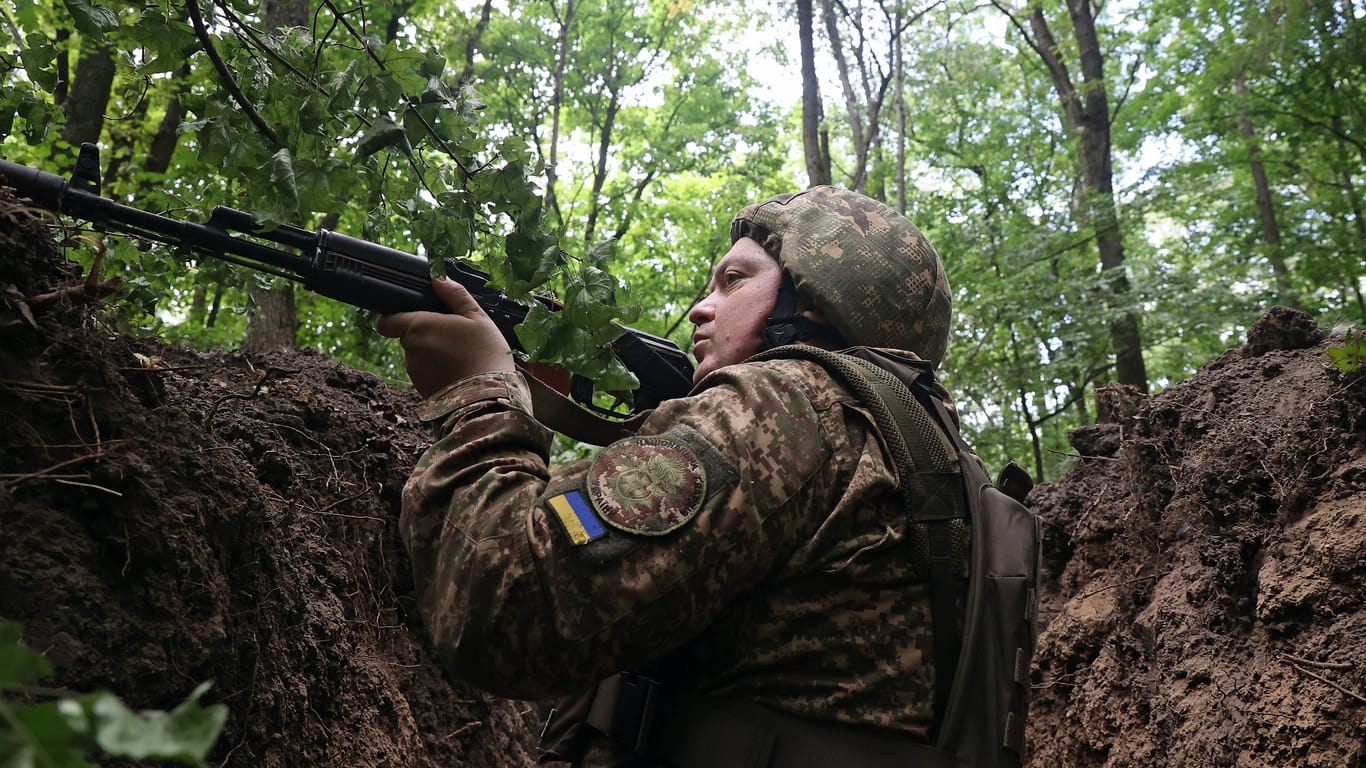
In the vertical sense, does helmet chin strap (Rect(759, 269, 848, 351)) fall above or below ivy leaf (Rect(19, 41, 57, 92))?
below

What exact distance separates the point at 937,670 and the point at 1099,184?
1098 cm

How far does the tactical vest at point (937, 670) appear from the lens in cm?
219

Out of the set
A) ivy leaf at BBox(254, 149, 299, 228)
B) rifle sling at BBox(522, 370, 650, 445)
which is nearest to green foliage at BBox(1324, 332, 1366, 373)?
rifle sling at BBox(522, 370, 650, 445)

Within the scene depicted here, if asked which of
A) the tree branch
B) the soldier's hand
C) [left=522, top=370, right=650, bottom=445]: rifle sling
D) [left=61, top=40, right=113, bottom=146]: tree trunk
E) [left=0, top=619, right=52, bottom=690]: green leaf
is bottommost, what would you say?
[left=0, top=619, right=52, bottom=690]: green leaf

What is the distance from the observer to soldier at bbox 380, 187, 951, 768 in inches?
77.6

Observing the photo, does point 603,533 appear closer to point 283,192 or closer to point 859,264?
point 283,192

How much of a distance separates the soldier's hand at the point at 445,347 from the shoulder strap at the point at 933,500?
888 millimetres

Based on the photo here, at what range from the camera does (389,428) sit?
4.13 m

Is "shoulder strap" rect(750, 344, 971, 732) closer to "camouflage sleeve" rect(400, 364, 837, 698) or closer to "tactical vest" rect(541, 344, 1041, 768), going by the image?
"tactical vest" rect(541, 344, 1041, 768)

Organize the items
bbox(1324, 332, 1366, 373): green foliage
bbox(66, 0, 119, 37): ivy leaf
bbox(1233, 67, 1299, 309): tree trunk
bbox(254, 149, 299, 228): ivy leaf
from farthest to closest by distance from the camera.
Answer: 1. bbox(1233, 67, 1299, 309): tree trunk
2. bbox(1324, 332, 1366, 373): green foliage
3. bbox(66, 0, 119, 37): ivy leaf
4. bbox(254, 149, 299, 228): ivy leaf

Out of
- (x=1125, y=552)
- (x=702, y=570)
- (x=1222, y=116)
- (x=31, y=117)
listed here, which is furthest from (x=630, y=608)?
(x=1222, y=116)

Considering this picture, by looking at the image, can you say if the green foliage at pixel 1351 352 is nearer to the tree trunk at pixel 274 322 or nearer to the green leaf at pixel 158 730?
the green leaf at pixel 158 730

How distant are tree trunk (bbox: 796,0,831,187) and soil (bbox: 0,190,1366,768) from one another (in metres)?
5.00

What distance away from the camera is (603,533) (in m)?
1.97
